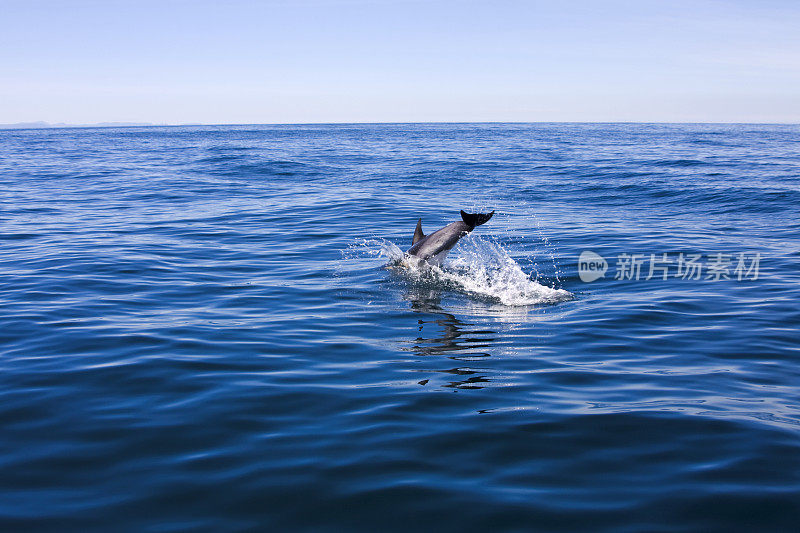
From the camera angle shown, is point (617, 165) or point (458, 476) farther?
point (617, 165)

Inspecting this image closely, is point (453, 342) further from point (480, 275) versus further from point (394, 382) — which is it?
point (480, 275)

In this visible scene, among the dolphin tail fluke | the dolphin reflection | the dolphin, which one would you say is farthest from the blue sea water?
the dolphin tail fluke

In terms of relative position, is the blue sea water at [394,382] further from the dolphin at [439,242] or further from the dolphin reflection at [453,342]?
the dolphin at [439,242]

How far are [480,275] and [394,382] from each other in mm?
6078

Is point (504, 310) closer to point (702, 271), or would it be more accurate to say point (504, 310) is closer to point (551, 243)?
point (702, 271)

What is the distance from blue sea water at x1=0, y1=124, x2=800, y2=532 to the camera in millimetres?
Answer: 4672

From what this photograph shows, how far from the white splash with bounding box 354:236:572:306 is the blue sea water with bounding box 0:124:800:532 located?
7 cm

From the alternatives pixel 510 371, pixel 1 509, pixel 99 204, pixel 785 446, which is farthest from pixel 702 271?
pixel 99 204

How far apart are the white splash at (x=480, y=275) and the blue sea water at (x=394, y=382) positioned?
0.25ft

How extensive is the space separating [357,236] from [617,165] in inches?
988

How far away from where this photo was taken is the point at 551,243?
16.7 metres

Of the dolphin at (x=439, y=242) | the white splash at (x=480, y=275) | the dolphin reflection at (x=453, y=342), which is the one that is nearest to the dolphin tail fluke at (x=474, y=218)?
the dolphin at (x=439, y=242)

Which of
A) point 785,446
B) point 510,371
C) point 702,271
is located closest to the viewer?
point 785,446

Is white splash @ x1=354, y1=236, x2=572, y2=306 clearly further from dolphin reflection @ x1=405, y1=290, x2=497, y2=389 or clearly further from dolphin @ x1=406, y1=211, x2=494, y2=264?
dolphin reflection @ x1=405, y1=290, x2=497, y2=389
